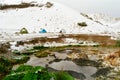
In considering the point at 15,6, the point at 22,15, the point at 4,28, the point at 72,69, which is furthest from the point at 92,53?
the point at 15,6

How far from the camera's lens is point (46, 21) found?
46.1 m

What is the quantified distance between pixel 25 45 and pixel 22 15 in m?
17.9

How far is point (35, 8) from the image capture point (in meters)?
50.2

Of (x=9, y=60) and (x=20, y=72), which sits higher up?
(x=20, y=72)

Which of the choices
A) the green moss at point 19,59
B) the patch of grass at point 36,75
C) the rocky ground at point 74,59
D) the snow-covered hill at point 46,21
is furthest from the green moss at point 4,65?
the snow-covered hill at point 46,21

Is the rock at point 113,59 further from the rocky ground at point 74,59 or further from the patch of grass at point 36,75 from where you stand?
the patch of grass at point 36,75

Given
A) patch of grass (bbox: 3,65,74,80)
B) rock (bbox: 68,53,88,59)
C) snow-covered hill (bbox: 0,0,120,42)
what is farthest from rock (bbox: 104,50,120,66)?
snow-covered hill (bbox: 0,0,120,42)

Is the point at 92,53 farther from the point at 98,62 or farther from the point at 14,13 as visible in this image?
the point at 14,13

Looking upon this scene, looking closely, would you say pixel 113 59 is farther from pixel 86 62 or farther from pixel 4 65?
pixel 4 65

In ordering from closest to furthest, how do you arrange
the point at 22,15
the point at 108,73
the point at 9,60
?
the point at 108,73 → the point at 9,60 → the point at 22,15

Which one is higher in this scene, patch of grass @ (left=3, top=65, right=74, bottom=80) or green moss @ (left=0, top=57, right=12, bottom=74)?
patch of grass @ (left=3, top=65, right=74, bottom=80)

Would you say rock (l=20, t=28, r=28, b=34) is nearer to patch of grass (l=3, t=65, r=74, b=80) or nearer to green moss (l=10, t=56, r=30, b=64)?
green moss (l=10, t=56, r=30, b=64)

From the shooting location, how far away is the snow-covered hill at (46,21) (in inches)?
1738

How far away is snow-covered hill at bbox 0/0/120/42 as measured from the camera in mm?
44156
